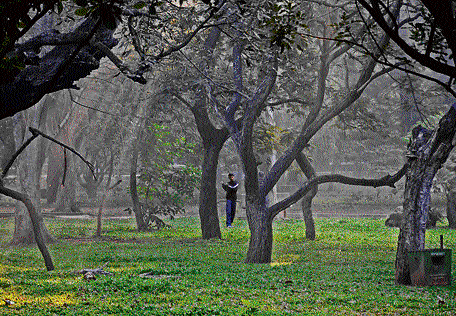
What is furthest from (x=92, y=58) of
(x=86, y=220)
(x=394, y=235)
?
(x=86, y=220)

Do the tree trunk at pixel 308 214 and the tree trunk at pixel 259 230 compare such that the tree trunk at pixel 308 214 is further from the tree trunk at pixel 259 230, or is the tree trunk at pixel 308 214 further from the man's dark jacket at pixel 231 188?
the tree trunk at pixel 259 230

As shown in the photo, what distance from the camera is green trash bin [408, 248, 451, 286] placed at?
42.8 feet

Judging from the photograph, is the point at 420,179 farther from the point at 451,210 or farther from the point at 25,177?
the point at 451,210

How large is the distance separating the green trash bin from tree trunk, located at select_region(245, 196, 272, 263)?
5330 millimetres

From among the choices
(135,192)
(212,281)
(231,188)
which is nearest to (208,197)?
(135,192)

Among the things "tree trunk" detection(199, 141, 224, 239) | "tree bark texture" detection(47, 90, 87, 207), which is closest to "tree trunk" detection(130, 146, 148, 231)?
"tree trunk" detection(199, 141, 224, 239)

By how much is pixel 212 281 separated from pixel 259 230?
454 centimetres

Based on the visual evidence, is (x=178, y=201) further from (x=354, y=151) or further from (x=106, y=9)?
(x=354, y=151)

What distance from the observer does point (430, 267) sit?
13.1 meters

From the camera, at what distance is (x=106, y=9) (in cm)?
553

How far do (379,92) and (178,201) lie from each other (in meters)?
35.8

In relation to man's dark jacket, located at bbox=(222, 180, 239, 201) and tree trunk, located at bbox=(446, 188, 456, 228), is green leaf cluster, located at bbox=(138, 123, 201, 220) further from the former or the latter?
tree trunk, located at bbox=(446, 188, 456, 228)

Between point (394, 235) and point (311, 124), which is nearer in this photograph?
point (311, 124)

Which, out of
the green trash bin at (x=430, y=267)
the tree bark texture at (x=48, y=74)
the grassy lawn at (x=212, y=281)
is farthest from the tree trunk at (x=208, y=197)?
the tree bark texture at (x=48, y=74)
